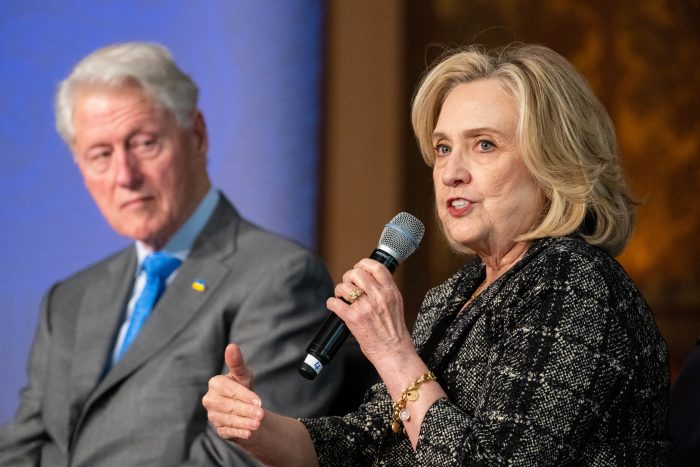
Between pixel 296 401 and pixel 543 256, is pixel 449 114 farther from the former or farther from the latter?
pixel 296 401

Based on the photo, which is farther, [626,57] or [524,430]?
[626,57]

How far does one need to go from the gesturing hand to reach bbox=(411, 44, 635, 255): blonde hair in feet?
1.98

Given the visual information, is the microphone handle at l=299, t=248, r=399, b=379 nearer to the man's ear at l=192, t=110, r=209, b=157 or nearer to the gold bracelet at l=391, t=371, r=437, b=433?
the gold bracelet at l=391, t=371, r=437, b=433

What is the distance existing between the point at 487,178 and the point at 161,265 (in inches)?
57.7

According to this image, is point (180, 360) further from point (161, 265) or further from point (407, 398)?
point (407, 398)

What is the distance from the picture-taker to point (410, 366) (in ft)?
5.74

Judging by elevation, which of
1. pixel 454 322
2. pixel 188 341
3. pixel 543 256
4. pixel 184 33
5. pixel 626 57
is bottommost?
pixel 188 341

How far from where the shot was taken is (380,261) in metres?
1.80

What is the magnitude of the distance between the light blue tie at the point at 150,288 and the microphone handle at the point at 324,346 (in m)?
1.37

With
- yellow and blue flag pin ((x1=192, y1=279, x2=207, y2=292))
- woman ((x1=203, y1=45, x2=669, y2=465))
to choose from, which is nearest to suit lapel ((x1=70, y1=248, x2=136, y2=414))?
yellow and blue flag pin ((x1=192, y1=279, x2=207, y2=292))

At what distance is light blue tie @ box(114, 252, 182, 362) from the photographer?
9.75 ft

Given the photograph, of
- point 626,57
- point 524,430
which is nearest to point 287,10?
point 626,57

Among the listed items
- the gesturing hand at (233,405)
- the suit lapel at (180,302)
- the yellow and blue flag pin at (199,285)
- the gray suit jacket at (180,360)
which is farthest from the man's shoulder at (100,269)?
the gesturing hand at (233,405)

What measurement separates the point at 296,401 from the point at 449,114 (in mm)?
1003
